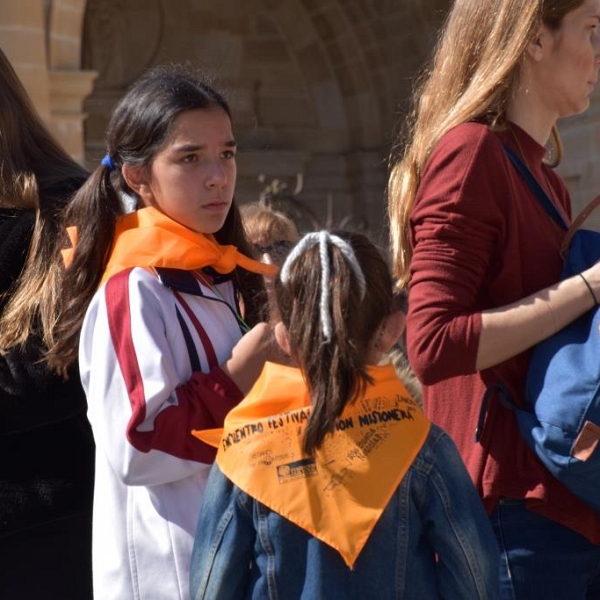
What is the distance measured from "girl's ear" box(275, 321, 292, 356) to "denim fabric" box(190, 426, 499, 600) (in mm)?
237

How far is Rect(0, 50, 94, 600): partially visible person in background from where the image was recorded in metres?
2.77

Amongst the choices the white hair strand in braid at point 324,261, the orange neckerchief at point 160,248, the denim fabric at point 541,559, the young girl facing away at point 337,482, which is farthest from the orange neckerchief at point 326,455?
the orange neckerchief at point 160,248

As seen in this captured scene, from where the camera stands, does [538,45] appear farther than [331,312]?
Yes

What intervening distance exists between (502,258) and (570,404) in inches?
11.2

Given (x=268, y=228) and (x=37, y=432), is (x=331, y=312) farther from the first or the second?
(x=268, y=228)

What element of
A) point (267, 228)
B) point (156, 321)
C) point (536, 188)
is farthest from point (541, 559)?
point (267, 228)

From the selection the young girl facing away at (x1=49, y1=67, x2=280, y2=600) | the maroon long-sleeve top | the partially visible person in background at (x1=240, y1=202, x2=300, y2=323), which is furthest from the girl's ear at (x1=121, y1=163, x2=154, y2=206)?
the partially visible person in background at (x1=240, y1=202, x2=300, y2=323)

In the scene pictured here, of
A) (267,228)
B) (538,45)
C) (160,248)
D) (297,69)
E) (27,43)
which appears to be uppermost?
(297,69)

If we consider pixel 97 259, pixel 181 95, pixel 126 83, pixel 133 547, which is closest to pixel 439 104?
pixel 181 95

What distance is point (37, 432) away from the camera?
9.22 ft

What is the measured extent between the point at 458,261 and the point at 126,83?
33.6ft

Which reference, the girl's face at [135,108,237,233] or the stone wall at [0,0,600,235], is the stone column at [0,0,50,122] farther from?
the girl's face at [135,108,237,233]

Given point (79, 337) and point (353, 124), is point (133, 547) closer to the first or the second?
point (79, 337)

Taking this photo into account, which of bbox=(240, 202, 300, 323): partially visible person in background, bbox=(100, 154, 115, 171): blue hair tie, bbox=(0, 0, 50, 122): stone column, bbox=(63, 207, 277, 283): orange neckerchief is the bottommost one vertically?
bbox=(63, 207, 277, 283): orange neckerchief
